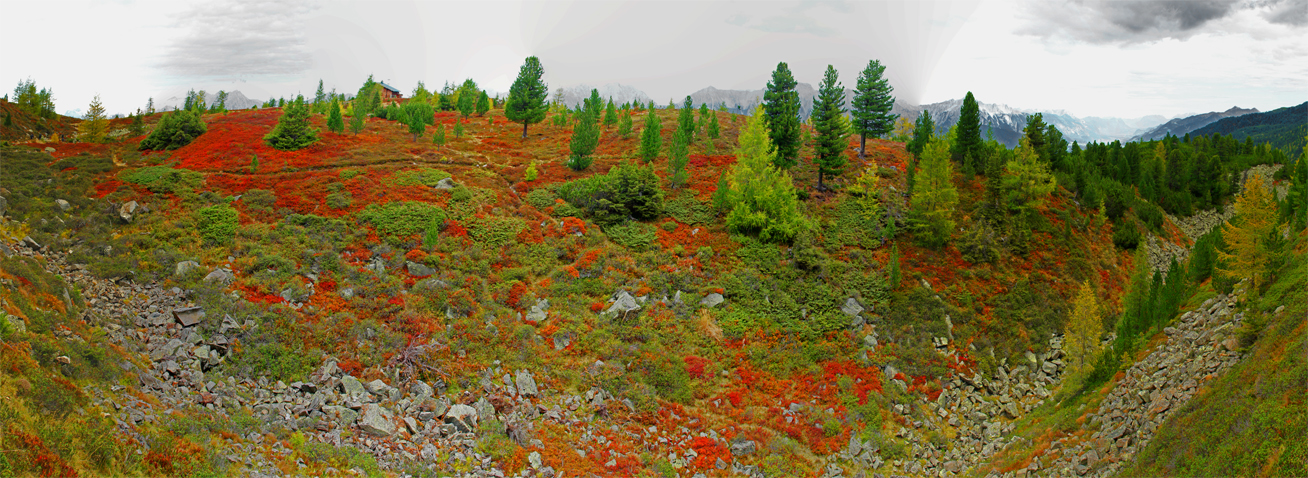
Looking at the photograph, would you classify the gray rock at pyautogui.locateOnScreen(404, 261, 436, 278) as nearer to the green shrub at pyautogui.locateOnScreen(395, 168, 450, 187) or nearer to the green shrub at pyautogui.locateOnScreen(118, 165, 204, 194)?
the green shrub at pyautogui.locateOnScreen(395, 168, 450, 187)

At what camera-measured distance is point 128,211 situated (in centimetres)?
2525

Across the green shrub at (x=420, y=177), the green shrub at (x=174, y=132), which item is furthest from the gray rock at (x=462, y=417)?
the green shrub at (x=174, y=132)

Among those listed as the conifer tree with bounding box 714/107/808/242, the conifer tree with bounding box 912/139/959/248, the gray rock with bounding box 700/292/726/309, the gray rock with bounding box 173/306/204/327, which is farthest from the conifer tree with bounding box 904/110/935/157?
the gray rock with bounding box 173/306/204/327

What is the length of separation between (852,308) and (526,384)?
1734 centimetres

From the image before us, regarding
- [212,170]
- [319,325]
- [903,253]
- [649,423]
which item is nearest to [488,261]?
[319,325]

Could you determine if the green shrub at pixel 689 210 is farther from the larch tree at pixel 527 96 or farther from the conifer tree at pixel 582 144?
the larch tree at pixel 527 96

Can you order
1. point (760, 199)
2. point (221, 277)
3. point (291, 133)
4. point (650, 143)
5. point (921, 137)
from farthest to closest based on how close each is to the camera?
point (921, 137), point (650, 143), point (291, 133), point (760, 199), point (221, 277)

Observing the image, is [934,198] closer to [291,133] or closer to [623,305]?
[623,305]

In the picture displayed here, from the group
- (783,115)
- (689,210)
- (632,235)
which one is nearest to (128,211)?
(632,235)

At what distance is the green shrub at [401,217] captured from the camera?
2856cm

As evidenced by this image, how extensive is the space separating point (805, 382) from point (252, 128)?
5106 centimetres

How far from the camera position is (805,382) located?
2366 centimetres

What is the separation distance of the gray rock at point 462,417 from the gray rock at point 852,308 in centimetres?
1902

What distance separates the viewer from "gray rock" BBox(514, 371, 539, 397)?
64.7 ft
